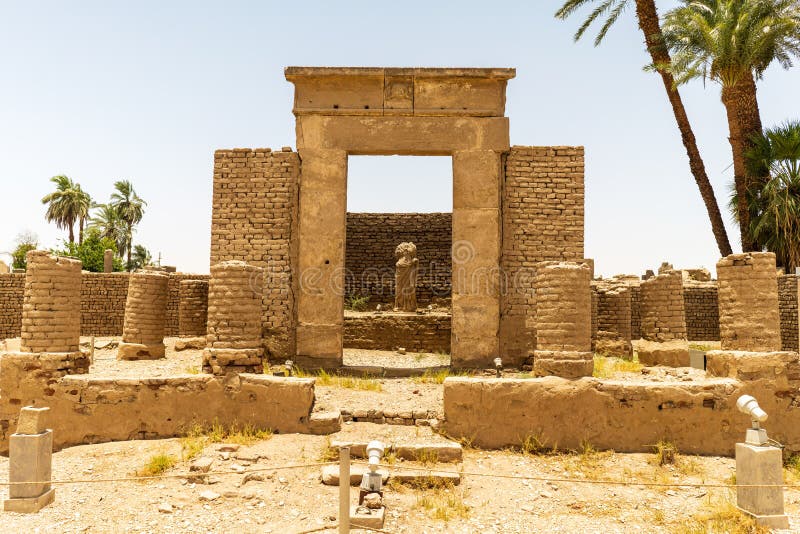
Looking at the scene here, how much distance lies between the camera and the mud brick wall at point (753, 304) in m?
7.14

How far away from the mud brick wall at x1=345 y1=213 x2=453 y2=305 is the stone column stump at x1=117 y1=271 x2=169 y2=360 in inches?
491

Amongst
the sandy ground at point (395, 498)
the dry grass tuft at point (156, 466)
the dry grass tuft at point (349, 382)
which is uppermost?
the dry grass tuft at point (349, 382)

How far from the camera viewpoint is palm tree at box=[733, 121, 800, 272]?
56.6ft

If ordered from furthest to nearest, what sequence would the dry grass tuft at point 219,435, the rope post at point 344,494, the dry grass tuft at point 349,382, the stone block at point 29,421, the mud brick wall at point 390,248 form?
the mud brick wall at point 390,248 < the dry grass tuft at point 349,382 < the dry grass tuft at point 219,435 < the stone block at point 29,421 < the rope post at point 344,494

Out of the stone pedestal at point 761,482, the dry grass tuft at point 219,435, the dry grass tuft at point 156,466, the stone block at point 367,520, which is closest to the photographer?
the stone block at point 367,520

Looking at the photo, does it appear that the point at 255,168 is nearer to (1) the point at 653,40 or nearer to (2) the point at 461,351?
(2) the point at 461,351

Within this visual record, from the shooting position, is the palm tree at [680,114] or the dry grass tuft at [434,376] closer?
the dry grass tuft at [434,376]

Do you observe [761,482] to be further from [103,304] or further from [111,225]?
[111,225]

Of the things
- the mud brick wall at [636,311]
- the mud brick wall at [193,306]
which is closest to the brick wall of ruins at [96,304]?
the mud brick wall at [193,306]

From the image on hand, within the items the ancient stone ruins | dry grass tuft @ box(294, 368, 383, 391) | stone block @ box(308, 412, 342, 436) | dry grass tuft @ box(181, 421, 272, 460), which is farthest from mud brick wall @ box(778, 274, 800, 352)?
dry grass tuft @ box(181, 421, 272, 460)

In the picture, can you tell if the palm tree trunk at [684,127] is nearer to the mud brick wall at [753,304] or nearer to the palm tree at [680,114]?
the palm tree at [680,114]

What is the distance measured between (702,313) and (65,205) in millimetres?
43164

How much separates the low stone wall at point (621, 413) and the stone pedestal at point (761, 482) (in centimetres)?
154

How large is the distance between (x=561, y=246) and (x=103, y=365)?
9.32 meters
